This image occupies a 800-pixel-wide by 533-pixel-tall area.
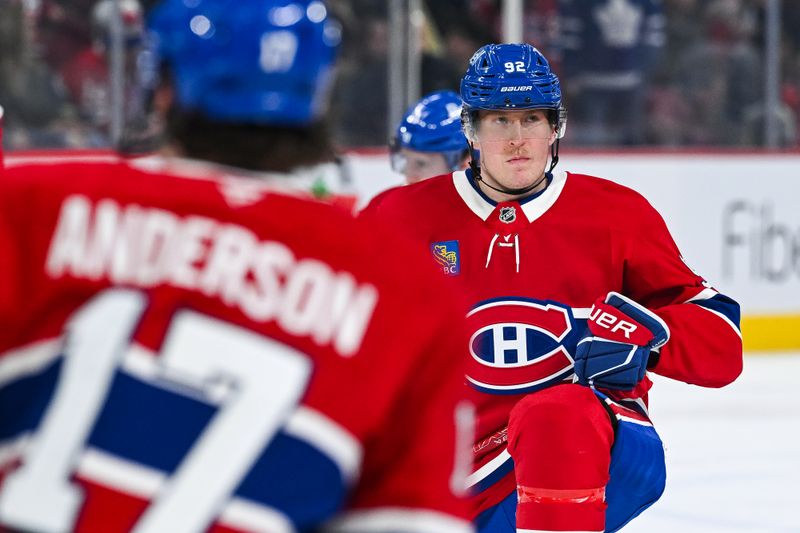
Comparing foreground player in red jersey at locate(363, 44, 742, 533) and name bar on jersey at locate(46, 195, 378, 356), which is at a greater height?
name bar on jersey at locate(46, 195, 378, 356)

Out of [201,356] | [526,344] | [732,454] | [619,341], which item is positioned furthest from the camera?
[732,454]

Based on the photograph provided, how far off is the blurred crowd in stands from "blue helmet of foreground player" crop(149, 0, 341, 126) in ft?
14.2

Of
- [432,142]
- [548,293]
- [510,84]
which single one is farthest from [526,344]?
[432,142]

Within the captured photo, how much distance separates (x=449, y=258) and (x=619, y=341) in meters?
0.37

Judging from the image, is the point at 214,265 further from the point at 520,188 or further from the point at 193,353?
the point at 520,188

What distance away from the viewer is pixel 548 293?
249cm

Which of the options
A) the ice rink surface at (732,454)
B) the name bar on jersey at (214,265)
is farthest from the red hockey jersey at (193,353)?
the ice rink surface at (732,454)

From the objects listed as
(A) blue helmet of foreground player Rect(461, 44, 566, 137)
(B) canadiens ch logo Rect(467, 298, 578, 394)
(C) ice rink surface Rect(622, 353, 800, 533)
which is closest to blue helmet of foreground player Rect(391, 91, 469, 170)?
(A) blue helmet of foreground player Rect(461, 44, 566, 137)

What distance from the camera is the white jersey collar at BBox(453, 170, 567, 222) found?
253 cm

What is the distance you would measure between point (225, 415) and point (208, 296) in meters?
0.08

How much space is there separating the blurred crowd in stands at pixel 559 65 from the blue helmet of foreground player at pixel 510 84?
9.19 ft

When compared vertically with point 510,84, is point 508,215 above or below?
below

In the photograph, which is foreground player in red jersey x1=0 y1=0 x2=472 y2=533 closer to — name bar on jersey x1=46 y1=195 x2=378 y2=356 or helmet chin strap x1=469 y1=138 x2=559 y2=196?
name bar on jersey x1=46 y1=195 x2=378 y2=356

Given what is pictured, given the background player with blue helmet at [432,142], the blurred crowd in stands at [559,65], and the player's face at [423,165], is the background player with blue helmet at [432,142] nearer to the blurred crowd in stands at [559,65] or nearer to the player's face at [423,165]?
the player's face at [423,165]
